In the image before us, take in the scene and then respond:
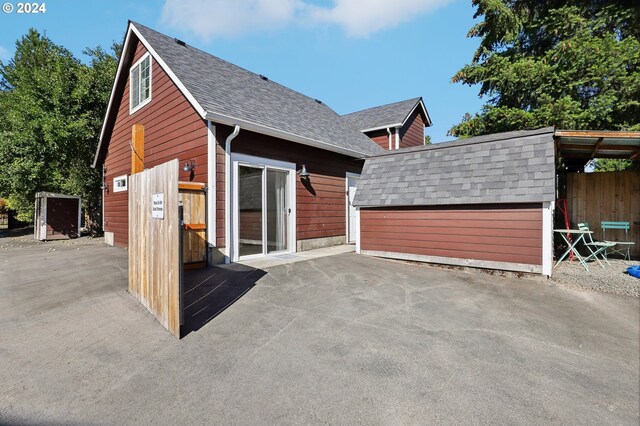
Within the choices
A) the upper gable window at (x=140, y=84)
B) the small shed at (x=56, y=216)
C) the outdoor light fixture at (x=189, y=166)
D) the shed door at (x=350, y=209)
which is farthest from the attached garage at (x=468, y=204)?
the small shed at (x=56, y=216)

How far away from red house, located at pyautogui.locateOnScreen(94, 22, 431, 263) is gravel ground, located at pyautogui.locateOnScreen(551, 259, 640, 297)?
556 cm

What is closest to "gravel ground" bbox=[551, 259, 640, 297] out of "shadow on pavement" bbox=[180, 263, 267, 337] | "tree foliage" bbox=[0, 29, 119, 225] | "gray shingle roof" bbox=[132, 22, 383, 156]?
"shadow on pavement" bbox=[180, 263, 267, 337]

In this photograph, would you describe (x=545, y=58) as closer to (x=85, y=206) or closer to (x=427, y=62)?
(x=427, y=62)

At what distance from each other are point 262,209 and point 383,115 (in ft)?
38.2

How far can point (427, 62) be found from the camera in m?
7.37

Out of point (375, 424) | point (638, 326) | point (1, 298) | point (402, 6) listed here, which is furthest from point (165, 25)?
point (638, 326)

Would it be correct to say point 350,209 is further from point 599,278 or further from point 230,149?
point 599,278

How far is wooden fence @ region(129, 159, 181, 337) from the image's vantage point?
2.98m

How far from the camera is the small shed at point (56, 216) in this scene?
38.9 feet

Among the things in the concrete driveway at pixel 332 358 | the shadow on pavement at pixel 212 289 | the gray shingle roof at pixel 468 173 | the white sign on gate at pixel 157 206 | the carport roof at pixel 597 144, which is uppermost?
the carport roof at pixel 597 144

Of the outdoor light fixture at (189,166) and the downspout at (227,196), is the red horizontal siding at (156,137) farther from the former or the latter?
the downspout at (227,196)

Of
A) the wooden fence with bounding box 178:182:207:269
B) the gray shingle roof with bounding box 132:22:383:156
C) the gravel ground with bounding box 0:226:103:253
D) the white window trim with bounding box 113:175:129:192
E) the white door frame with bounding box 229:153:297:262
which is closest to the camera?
the wooden fence with bounding box 178:182:207:269

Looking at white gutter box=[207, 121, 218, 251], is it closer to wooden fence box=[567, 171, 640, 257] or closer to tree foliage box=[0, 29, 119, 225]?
wooden fence box=[567, 171, 640, 257]

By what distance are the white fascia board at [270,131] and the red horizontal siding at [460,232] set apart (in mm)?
2320
